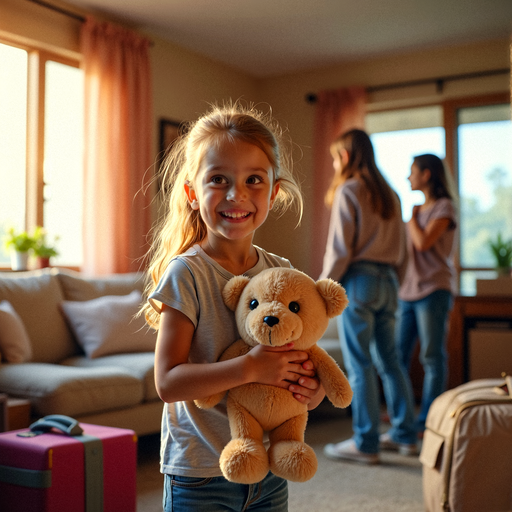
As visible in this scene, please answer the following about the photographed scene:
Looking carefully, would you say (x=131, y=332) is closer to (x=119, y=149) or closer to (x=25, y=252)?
(x=25, y=252)

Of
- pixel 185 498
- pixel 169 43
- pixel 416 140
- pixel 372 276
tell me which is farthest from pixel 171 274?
pixel 416 140

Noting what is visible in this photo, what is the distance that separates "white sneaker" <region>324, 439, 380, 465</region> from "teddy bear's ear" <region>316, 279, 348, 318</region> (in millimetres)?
1953

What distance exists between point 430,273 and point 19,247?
7.20ft

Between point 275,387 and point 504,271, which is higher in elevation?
point 504,271

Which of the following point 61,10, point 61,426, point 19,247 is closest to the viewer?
point 61,426

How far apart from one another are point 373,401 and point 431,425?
664 mm

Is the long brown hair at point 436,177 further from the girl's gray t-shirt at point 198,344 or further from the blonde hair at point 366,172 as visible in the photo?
the girl's gray t-shirt at point 198,344

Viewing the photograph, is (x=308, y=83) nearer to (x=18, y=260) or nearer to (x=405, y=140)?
(x=405, y=140)

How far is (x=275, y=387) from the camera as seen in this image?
2.97 ft

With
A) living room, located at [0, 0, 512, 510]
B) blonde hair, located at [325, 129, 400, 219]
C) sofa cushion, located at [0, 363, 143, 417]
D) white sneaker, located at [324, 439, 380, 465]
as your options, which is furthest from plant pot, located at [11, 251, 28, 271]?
white sneaker, located at [324, 439, 380, 465]

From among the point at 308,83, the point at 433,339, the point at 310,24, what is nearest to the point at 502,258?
the point at 433,339

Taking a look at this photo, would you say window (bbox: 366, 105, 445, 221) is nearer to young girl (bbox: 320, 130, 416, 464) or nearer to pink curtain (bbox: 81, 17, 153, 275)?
pink curtain (bbox: 81, 17, 153, 275)

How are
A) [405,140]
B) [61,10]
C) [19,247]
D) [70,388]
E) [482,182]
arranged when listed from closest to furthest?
[70,388] → [19,247] → [61,10] → [482,182] → [405,140]

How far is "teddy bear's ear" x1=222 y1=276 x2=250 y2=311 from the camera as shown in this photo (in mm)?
942
